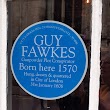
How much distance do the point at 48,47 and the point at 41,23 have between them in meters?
0.23

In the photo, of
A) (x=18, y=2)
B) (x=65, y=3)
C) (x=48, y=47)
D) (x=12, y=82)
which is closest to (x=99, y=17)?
(x=65, y=3)

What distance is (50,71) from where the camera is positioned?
3164mm

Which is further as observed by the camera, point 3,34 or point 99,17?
point 3,34

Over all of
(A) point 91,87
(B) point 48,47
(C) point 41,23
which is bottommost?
(A) point 91,87

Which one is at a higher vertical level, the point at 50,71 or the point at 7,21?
the point at 7,21

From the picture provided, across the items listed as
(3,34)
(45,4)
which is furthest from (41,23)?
(3,34)

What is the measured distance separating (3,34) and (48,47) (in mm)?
456

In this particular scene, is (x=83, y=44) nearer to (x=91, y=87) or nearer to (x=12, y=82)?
(x=91, y=87)

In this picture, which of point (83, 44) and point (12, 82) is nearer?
point (83, 44)

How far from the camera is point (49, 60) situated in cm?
315

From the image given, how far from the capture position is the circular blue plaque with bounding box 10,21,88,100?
3.08m

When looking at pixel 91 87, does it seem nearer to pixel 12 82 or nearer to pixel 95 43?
pixel 95 43

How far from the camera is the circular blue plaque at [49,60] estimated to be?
3080 mm

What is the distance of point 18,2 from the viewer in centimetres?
325
